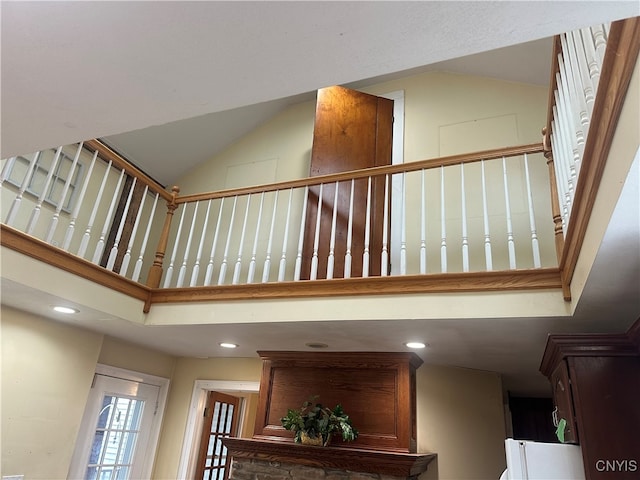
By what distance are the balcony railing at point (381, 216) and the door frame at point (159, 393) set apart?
1.02 m

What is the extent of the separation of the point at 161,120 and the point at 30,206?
11.4 feet

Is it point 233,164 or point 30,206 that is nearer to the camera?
point 30,206

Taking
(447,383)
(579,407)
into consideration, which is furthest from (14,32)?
(447,383)

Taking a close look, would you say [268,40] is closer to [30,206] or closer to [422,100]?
[30,206]

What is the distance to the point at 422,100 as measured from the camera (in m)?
4.94

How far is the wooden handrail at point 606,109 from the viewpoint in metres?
1.02

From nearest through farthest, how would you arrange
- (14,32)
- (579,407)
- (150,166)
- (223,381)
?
(14,32), (579,407), (223,381), (150,166)

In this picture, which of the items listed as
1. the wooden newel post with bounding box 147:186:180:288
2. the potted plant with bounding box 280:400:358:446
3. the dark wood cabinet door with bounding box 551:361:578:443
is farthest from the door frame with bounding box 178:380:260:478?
the dark wood cabinet door with bounding box 551:361:578:443

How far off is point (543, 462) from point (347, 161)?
309 centimetres

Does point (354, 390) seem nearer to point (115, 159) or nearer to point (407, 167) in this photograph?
point (407, 167)

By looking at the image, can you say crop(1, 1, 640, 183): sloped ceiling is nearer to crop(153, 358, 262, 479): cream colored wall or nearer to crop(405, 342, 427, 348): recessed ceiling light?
crop(405, 342, 427, 348): recessed ceiling light

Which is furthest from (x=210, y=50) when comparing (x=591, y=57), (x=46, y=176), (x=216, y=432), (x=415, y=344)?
(x=216, y=432)

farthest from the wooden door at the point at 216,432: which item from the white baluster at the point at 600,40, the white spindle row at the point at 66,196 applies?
the white baluster at the point at 600,40

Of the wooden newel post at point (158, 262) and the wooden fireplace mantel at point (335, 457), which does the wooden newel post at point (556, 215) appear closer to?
Result: the wooden fireplace mantel at point (335, 457)
